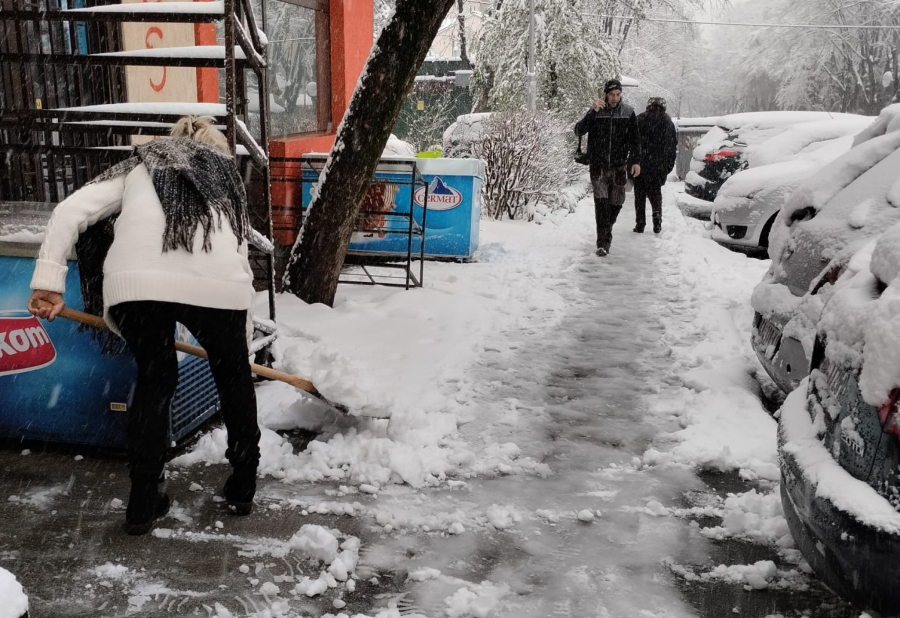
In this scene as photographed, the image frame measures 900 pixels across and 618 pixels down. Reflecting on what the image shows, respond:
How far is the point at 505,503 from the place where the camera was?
3656 mm

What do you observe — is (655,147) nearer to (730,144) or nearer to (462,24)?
(730,144)

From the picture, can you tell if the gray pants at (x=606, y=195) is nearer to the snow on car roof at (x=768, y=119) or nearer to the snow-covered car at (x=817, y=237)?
the snow on car roof at (x=768, y=119)

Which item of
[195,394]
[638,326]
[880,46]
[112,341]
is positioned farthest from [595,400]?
[880,46]

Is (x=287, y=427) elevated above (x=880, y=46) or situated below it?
below

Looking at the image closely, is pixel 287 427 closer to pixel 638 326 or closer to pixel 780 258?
pixel 780 258

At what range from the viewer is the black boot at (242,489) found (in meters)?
3.44

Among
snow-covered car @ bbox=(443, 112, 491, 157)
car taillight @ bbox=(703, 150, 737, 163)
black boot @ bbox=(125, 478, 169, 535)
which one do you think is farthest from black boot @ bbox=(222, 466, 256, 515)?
car taillight @ bbox=(703, 150, 737, 163)

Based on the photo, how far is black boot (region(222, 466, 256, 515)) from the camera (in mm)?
3439

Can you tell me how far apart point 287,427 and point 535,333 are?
2736 millimetres

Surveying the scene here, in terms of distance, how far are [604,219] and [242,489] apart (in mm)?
7257

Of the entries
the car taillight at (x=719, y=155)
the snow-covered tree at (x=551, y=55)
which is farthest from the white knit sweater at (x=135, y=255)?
the snow-covered tree at (x=551, y=55)

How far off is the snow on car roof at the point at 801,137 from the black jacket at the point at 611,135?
5.82 feet

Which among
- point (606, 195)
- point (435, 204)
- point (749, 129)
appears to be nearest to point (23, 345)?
point (435, 204)

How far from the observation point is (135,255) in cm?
304
